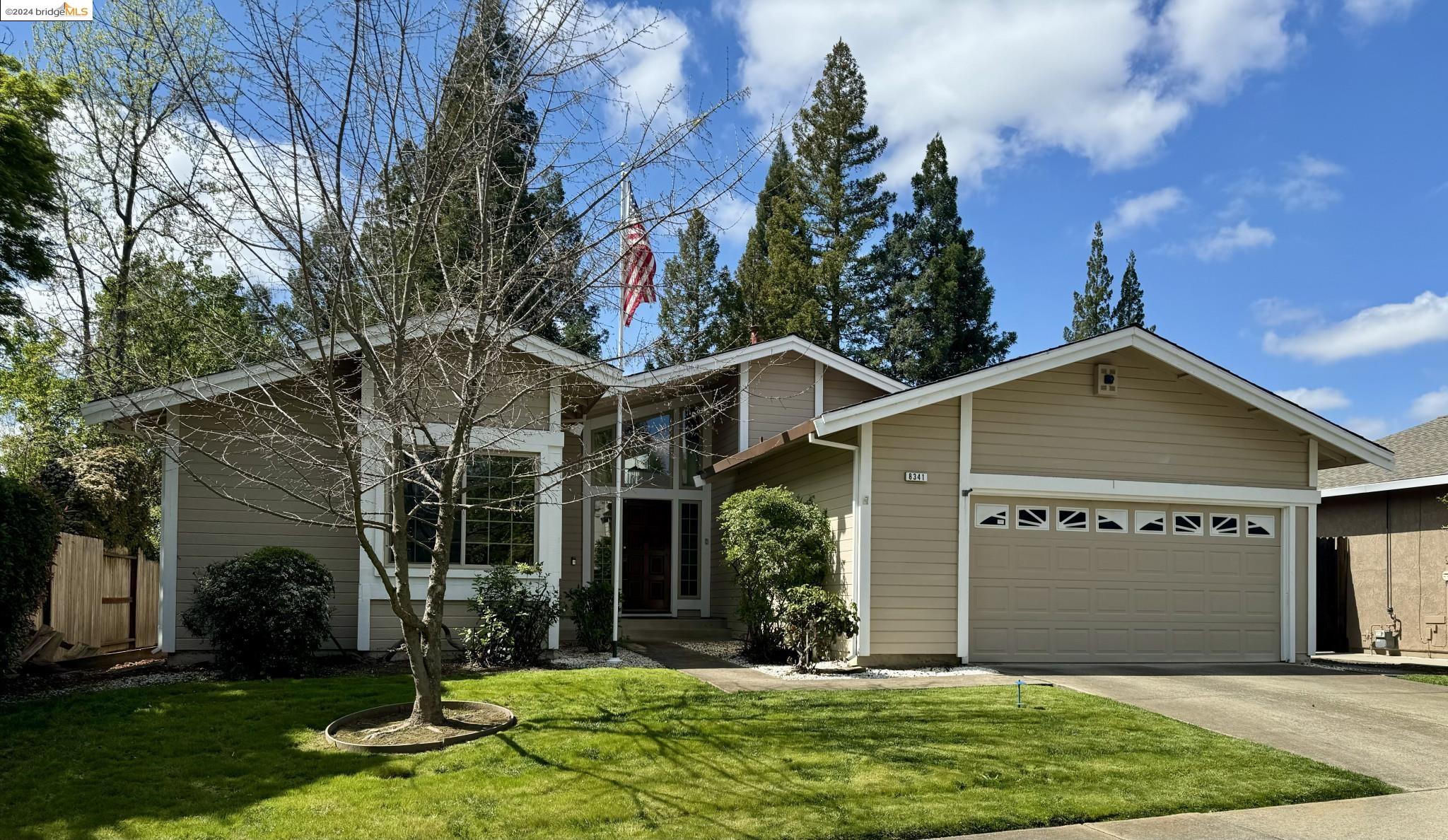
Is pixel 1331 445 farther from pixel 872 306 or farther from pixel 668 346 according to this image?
pixel 872 306

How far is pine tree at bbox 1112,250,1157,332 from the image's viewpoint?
3088 centimetres

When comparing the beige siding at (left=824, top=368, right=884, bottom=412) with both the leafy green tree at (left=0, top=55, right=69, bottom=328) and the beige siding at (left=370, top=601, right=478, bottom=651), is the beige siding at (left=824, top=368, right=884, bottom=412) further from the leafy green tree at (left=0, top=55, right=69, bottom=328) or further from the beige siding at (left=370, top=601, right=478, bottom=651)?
the leafy green tree at (left=0, top=55, right=69, bottom=328)

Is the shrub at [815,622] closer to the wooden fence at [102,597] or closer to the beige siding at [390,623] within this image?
the beige siding at [390,623]

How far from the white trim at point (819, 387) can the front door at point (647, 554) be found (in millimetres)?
3048

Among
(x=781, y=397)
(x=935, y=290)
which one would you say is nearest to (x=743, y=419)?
(x=781, y=397)

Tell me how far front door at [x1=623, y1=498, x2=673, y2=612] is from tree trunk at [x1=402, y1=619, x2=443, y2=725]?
8611mm

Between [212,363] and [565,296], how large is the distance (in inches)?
489

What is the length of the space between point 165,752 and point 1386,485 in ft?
58.3

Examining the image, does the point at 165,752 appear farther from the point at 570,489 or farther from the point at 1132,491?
the point at 1132,491

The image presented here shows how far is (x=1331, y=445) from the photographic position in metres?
13.3

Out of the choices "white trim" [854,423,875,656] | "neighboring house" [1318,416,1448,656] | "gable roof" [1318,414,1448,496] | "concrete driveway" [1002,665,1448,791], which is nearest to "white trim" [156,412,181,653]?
"white trim" [854,423,875,656]

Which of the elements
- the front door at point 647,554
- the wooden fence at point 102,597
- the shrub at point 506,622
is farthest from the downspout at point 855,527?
the wooden fence at point 102,597

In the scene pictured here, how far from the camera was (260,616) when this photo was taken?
1032cm

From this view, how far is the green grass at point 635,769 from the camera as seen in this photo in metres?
5.95
